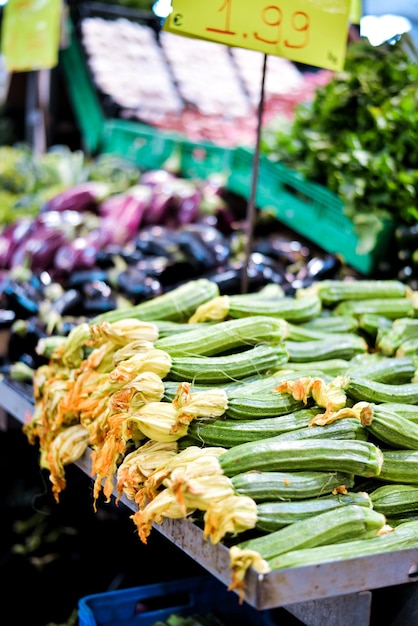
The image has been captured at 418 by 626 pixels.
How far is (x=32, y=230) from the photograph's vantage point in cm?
479

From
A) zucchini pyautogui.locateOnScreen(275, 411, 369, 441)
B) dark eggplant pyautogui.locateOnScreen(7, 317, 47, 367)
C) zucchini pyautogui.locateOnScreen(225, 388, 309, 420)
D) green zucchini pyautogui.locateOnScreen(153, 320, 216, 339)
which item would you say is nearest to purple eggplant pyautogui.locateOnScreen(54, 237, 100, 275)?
dark eggplant pyautogui.locateOnScreen(7, 317, 47, 367)

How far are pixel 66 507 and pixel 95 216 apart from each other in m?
A: 2.11

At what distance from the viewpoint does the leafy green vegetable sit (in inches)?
148

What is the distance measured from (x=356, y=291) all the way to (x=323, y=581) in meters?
1.58

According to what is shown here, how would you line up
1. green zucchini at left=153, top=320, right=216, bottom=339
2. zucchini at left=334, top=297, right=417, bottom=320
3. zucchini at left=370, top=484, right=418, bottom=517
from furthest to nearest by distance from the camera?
zucchini at left=334, top=297, right=417, bottom=320, green zucchini at left=153, top=320, right=216, bottom=339, zucchini at left=370, top=484, right=418, bottom=517

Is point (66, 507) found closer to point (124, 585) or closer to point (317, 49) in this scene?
point (124, 585)

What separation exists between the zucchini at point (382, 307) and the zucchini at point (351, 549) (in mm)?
1136

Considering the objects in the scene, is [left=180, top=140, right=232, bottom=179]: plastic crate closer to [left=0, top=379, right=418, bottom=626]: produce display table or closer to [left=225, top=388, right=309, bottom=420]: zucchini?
[left=225, top=388, right=309, bottom=420]: zucchini

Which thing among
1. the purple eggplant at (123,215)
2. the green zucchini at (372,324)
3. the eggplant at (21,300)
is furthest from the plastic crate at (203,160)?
the green zucchini at (372,324)

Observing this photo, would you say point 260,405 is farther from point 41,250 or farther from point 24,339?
point 41,250

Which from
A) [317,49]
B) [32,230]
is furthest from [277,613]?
[32,230]

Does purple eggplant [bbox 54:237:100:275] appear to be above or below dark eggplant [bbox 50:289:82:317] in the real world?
below

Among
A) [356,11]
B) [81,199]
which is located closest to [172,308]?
[81,199]

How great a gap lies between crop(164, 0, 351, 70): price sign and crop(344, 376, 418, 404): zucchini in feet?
4.15
